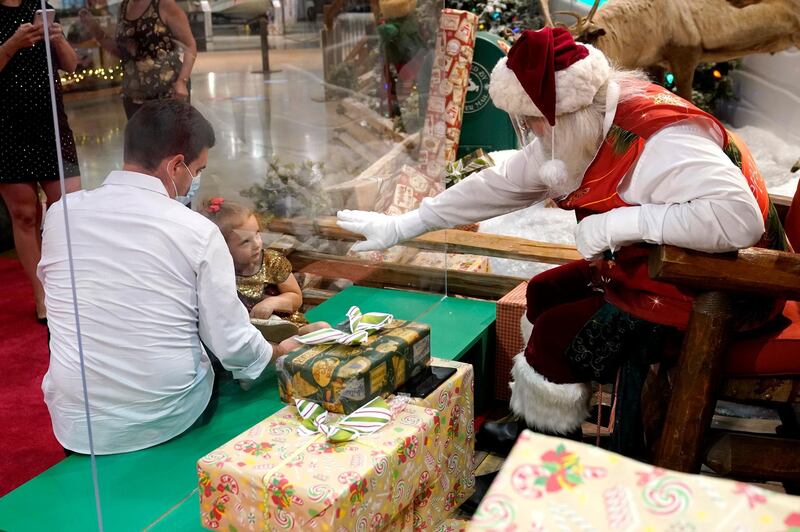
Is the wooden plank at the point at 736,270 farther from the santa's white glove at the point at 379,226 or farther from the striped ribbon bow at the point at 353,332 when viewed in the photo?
the santa's white glove at the point at 379,226

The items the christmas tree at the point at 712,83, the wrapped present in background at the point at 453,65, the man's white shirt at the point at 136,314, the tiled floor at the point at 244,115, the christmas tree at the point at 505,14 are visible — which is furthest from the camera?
the christmas tree at the point at 712,83

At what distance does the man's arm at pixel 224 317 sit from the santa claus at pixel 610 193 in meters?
0.69

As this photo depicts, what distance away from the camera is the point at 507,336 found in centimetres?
279

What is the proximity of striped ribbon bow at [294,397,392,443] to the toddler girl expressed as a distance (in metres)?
0.30

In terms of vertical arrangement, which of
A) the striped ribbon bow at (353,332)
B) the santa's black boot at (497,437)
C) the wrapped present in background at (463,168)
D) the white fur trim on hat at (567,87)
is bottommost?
the santa's black boot at (497,437)

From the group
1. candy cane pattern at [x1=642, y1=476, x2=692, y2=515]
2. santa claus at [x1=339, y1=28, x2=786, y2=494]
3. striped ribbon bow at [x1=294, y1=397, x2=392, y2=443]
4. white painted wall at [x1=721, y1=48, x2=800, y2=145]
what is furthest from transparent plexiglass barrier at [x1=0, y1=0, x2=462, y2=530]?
white painted wall at [x1=721, y1=48, x2=800, y2=145]

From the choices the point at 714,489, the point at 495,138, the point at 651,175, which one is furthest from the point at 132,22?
the point at 495,138

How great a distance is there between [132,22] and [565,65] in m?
0.95

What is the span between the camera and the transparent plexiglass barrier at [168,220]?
1.54 metres

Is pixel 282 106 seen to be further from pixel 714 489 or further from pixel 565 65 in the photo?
pixel 714 489

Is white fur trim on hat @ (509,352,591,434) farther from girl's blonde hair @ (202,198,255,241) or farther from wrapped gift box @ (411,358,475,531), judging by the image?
girl's blonde hair @ (202,198,255,241)

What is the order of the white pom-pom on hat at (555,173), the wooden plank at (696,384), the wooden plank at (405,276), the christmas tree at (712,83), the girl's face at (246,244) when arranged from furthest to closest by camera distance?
the christmas tree at (712,83), the wooden plank at (405,276), the white pom-pom on hat at (555,173), the girl's face at (246,244), the wooden plank at (696,384)

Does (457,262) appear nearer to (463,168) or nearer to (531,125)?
(463,168)

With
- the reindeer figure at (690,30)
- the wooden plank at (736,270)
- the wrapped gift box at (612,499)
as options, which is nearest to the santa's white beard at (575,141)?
the wooden plank at (736,270)
